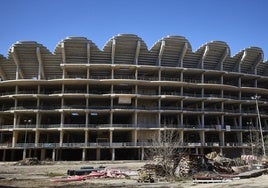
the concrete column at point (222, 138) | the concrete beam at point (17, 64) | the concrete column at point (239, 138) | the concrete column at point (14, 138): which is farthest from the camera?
the concrete column at point (239, 138)

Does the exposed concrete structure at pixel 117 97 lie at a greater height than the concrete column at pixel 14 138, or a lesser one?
greater

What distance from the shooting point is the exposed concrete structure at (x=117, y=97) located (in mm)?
54531

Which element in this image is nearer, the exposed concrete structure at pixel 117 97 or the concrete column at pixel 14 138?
the concrete column at pixel 14 138

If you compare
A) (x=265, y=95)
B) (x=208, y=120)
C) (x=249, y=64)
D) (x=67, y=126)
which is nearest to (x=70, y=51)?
(x=67, y=126)

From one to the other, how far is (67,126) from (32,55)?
49.7 feet

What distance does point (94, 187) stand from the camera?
20703 millimetres

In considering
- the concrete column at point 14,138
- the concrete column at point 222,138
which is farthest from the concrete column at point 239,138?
the concrete column at point 14,138

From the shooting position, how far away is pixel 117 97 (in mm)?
56594

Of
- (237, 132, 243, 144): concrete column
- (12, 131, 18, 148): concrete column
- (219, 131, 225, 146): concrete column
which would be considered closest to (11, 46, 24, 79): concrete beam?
(12, 131, 18, 148): concrete column

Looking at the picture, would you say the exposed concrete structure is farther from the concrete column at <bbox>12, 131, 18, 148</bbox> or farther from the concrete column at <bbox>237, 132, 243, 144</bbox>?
the concrete column at <bbox>237, 132, 243, 144</bbox>

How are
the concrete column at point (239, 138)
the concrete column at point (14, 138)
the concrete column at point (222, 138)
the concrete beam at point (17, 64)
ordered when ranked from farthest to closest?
the concrete column at point (239, 138) < the concrete column at point (222, 138) < the concrete beam at point (17, 64) < the concrete column at point (14, 138)

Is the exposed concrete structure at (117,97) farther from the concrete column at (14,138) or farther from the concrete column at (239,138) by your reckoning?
the concrete column at (239,138)

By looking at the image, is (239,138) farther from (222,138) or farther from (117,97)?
(117,97)

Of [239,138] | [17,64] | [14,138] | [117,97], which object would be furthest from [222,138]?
[17,64]
